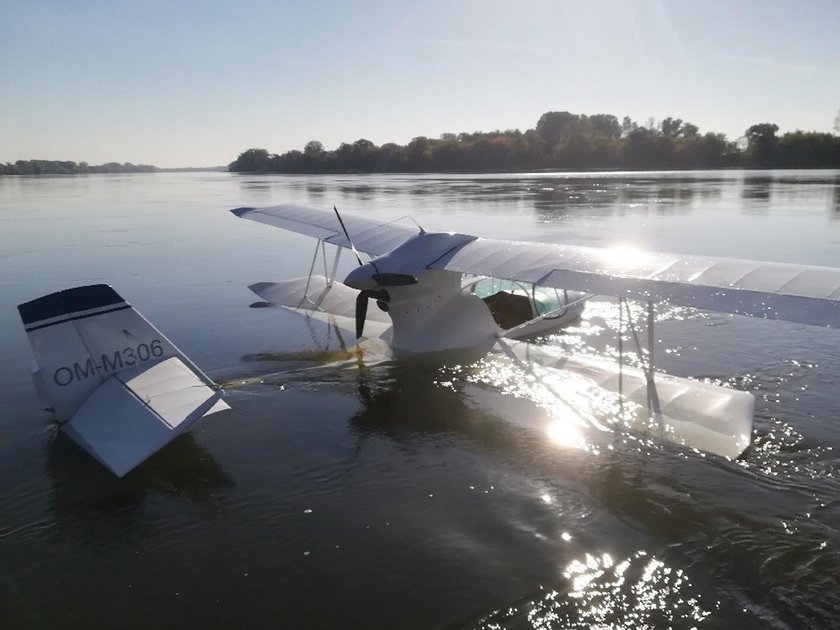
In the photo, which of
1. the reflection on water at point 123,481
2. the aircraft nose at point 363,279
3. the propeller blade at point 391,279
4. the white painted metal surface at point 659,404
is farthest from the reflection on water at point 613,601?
the aircraft nose at point 363,279

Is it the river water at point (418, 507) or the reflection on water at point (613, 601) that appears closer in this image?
the reflection on water at point (613, 601)

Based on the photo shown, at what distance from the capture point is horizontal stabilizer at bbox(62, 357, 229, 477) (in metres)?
6.89

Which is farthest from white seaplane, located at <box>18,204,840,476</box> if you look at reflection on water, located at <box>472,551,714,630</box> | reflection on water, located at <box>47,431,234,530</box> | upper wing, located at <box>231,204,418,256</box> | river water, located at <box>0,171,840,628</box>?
reflection on water, located at <box>472,551,714,630</box>

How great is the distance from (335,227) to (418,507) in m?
9.51

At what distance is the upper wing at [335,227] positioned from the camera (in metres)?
13.6

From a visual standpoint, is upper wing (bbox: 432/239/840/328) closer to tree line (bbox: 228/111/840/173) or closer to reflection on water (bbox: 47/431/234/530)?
reflection on water (bbox: 47/431/234/530)

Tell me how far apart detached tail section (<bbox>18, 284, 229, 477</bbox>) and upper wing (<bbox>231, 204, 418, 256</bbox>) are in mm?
6112

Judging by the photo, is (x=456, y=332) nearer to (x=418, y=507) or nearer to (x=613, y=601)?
(x=418, y=507)

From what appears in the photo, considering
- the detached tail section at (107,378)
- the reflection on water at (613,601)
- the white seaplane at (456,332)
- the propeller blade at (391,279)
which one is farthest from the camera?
the propeller blade at (391,279)

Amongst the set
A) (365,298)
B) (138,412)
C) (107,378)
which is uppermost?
(365,298)

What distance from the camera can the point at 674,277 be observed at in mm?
8703

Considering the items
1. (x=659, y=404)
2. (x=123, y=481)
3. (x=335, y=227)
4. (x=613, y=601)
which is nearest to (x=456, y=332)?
(x=659, y=404)

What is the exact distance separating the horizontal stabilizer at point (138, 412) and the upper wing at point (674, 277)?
4713 millimetres

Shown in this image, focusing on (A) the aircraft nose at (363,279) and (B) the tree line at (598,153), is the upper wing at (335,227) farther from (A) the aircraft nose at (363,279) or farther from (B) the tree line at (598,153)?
(B) the tree line at (598,153)
